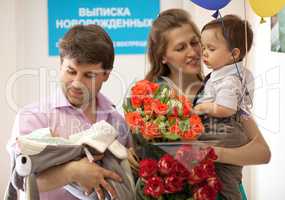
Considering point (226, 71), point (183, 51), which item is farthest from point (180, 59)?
point (226, 71)

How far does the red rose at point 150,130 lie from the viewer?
44.4 inches

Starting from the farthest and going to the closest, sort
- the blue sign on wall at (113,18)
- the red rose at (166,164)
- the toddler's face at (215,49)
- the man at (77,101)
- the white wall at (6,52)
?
the white wall at (6,52)
the blue sign on wall at (113,18)
the toddler's face at (215,49)
the man at (77,101)
the red rose at (166,164)

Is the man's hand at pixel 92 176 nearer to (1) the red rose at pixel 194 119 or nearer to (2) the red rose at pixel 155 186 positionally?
(2) the red rose at pixel 155 186

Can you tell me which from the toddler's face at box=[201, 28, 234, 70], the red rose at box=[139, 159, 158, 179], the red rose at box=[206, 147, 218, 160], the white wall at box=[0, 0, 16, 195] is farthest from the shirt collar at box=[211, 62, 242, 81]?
the white wall at box=[0, 0, 16, 195]

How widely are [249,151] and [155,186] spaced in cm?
35

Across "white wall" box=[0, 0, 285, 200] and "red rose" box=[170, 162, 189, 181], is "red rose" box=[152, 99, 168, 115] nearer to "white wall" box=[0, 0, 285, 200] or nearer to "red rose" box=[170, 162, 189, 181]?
"red rose" box=[170, 162, 189, 181]

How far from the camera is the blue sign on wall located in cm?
256

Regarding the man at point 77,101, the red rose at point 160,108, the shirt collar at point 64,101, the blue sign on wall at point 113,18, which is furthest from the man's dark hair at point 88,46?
the blue sign on wall at point 113,18

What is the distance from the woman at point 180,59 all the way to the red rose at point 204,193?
0.74 feet

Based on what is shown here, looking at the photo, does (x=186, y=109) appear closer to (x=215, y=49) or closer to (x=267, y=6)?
(x=215, y=49)

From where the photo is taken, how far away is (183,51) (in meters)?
1.35

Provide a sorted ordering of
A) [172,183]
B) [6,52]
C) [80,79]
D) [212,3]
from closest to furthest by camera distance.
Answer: [172,183]
[80,79]
[212,3]
[6,52]

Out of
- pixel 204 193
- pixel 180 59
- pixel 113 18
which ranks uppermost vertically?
pixel 113 18

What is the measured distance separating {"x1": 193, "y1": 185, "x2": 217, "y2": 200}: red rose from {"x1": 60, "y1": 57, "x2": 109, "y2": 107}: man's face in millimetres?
404
